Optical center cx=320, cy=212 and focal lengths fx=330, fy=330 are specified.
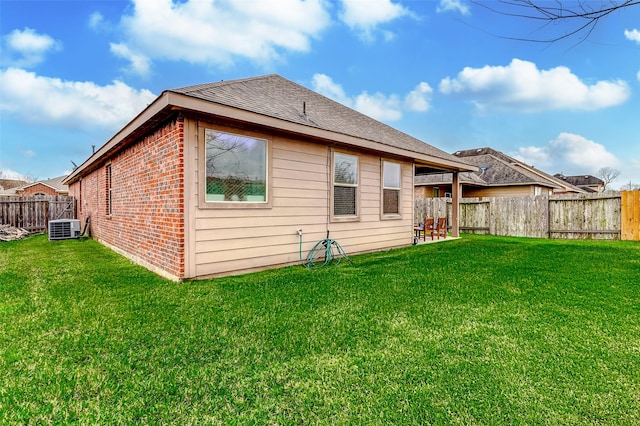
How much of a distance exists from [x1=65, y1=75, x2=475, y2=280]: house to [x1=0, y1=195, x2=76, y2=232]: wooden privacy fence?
23.1 ft

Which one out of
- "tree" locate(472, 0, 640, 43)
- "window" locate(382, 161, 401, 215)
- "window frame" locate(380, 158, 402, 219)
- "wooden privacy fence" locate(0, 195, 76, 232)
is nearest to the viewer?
"tree" locate(472, 0, 640, 43)

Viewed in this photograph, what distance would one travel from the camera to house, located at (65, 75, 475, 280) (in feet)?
16.2

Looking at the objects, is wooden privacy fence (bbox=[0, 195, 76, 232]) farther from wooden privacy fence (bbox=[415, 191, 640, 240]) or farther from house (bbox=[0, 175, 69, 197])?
house (bbox=[0, 175, 69, 197])

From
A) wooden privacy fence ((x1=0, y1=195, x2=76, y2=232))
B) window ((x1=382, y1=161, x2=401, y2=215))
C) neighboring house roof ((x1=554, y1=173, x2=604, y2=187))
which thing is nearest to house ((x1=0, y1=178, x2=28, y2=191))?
wooden privacy fence ((x1=0, y1=195, x2=76, y2=232))

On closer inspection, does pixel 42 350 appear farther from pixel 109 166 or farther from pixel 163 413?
pixel 109 166

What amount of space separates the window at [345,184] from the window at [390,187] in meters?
1.11

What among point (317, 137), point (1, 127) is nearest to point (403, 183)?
point (317, 137)

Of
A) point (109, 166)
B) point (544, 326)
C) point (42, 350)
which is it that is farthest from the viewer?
point (109, 166)

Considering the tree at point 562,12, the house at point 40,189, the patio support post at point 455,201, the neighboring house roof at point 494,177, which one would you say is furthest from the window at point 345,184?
the house at point 40,189

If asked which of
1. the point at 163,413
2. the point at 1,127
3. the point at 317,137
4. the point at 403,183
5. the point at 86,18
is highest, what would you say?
the point at 86,18

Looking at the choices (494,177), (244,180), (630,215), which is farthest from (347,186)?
(494,177)

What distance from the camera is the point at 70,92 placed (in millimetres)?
16469

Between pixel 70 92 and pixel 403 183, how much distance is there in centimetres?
1731

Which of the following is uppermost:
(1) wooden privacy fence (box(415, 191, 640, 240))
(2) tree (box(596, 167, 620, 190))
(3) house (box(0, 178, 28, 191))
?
(2) tree (box(596, 167, 620, 190))
